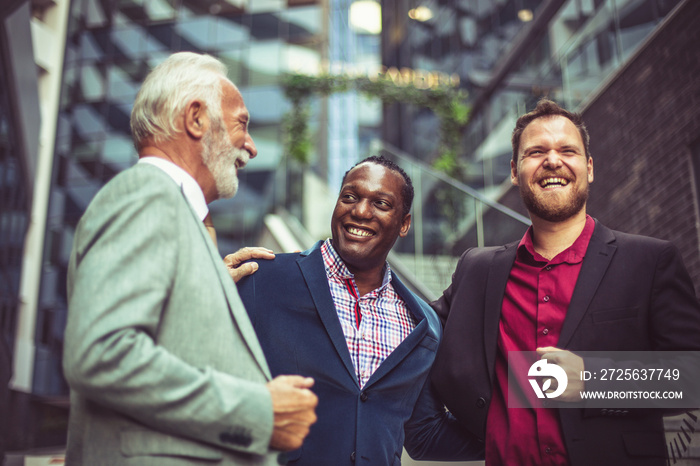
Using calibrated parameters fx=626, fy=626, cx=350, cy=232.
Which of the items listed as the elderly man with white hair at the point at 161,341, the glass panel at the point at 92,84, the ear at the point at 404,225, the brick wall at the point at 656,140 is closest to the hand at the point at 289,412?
the elderly man with white hair at the point at 161,341

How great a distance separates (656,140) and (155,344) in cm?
589

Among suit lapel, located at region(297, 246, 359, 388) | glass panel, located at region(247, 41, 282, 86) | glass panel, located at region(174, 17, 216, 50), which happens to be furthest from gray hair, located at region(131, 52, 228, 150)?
glass panel, located at region(174, 17, 216, 50)

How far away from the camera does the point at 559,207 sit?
8.17 feet

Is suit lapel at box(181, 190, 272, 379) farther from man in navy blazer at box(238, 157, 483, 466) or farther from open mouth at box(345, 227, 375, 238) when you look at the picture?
open mouth at box(345, 227, 375, 238)

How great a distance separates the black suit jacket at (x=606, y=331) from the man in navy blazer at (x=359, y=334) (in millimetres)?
166

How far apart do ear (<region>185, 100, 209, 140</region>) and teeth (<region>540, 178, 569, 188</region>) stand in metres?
1.37

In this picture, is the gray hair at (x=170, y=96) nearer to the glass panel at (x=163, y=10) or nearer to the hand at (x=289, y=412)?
the hand at (x=289, y=412)

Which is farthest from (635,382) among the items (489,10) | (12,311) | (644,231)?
(489,10)

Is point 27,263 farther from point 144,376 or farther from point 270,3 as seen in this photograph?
point 144,376

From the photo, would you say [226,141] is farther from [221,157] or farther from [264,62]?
[264,62]

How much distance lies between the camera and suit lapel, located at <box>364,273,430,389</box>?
2.43 m

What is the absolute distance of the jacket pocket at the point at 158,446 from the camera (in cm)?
151

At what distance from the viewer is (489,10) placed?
1498 cm

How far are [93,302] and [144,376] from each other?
8.2 inches
